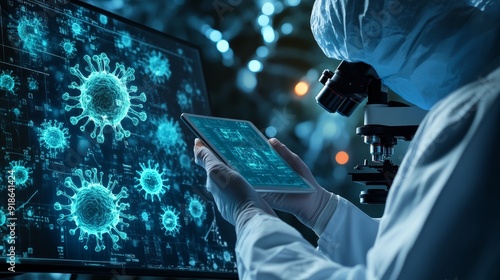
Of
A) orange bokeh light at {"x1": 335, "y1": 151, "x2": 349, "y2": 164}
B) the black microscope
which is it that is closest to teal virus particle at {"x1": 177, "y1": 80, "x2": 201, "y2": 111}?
the black microscope

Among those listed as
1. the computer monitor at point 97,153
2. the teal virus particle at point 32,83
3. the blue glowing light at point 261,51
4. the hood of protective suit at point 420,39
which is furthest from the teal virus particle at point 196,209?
the blue glowing light at point 261,51

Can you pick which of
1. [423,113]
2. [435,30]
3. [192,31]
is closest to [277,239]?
[435,30]

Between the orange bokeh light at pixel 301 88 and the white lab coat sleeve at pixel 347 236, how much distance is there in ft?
3.11

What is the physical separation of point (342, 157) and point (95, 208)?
126 cm

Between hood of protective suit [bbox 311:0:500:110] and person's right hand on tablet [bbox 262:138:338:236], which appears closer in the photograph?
hood of protective suit [bbox 311:0:500:110]

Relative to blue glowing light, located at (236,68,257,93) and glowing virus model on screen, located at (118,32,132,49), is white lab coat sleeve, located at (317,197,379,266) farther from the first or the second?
blue glowing light, located at (236,68,257,93)

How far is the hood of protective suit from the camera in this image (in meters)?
1.03

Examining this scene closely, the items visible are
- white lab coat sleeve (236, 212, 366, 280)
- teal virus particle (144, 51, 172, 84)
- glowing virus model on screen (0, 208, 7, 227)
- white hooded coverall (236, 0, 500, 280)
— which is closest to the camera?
white hooded coverall (236, 0, 500, 280)

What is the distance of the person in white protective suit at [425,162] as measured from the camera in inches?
35.6

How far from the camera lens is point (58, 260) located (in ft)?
4.25

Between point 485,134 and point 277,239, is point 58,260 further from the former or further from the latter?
point 485,134

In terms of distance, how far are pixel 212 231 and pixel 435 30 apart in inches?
35.4

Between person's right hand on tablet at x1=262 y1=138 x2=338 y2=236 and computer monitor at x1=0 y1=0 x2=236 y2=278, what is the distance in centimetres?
25

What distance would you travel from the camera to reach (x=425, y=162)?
3.08 ft
